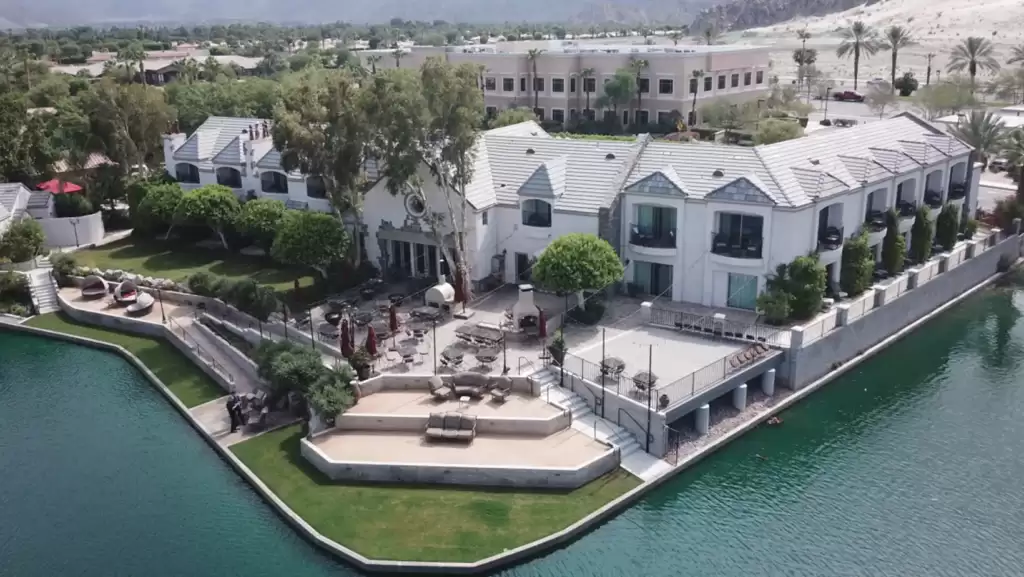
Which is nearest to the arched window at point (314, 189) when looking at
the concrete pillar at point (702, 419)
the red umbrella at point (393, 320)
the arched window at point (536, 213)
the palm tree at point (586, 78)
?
the arched window at point (536, 213)

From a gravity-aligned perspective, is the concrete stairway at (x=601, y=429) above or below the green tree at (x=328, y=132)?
below

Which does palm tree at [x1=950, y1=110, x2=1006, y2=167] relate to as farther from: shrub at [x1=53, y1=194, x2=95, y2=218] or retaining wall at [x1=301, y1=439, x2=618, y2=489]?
shrub at [x1=53, y1=194, x2=95, y2=218]

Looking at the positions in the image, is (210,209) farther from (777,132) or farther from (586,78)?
(586,78)

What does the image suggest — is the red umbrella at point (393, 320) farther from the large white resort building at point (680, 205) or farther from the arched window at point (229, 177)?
the arched window at point (229, 177)

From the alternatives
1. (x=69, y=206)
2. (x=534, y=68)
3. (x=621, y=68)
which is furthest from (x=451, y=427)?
(x=534, y=68)

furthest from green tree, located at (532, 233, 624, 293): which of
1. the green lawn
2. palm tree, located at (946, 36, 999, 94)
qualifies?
palm tree, located at (946, 36, 999, 94)
